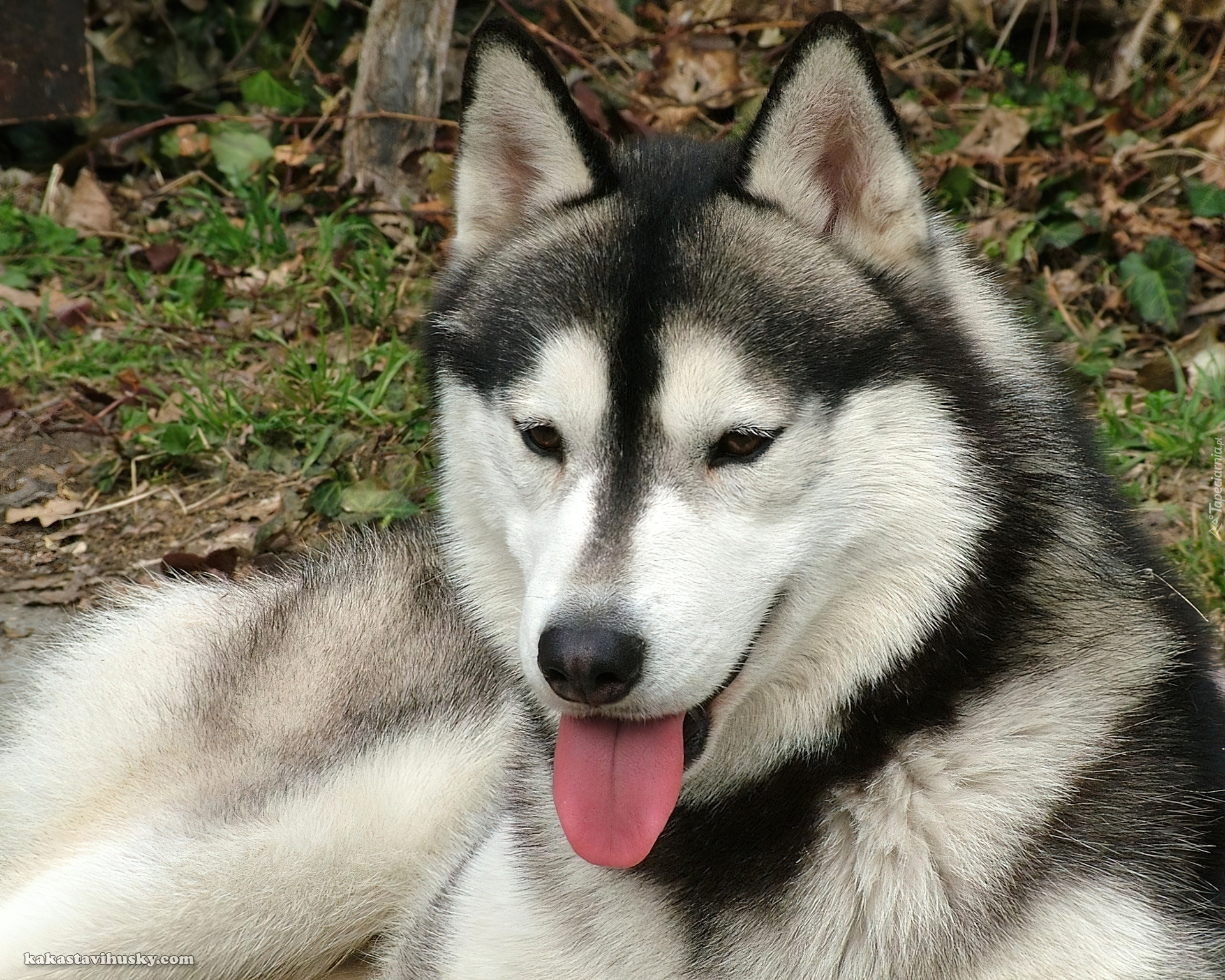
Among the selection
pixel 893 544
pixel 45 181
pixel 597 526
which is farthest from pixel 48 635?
pixel 45 181

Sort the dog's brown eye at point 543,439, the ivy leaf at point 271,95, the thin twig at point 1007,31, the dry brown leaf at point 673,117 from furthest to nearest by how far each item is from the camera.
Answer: the ivy leaf at point 271,95
the thin twig at point 1007,31
the dry brown leaf at point 673,117
the dog's brown eye at point 543,439

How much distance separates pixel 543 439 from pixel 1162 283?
3872 millimetres

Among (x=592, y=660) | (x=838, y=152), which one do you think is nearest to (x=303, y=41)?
(x=838, y=152)

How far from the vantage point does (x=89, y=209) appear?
6.69 meters

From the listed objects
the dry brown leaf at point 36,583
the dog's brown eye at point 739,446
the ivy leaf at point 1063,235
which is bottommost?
the dry brown leaf at point 36,583

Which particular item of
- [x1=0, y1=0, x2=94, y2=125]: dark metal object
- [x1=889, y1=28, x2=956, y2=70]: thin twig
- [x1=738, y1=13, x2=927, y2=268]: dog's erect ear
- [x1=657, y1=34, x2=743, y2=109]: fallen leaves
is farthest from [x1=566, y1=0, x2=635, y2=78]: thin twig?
[x1=738, y1=13, x2=927, y2=268]: dog's erect ear

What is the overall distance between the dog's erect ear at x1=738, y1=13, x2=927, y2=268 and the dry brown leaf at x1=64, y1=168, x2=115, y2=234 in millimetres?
5064

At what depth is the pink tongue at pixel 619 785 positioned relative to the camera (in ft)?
7.60

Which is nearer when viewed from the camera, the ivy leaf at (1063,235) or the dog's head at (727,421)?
the dog's head at (727,421)

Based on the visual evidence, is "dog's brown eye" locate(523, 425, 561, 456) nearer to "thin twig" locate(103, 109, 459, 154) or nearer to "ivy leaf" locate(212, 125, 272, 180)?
"thin twig" locate(103, 109, 459, 154)

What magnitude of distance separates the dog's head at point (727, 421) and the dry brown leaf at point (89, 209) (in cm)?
468

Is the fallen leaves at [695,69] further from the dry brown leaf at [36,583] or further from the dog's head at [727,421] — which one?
the dog's head at [727,421]

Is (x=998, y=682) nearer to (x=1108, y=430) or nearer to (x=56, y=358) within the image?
(x=1108, y=430)

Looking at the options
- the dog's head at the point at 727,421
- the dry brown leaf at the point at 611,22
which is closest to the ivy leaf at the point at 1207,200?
the dry brown leaf at the point at 611,22
